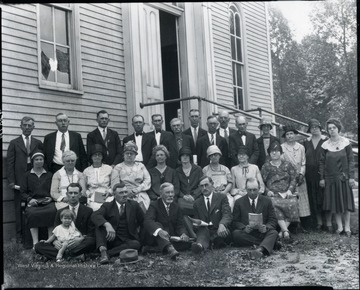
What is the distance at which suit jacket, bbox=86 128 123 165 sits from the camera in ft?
22.4

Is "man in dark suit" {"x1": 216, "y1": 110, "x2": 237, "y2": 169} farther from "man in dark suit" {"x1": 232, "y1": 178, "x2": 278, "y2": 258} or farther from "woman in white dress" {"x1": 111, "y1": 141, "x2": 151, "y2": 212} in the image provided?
"woman in white dress" {"x1": 111, "y1": 141, "x2": 151, "y2": 212}

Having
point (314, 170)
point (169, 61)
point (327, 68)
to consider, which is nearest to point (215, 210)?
point (314, 170)

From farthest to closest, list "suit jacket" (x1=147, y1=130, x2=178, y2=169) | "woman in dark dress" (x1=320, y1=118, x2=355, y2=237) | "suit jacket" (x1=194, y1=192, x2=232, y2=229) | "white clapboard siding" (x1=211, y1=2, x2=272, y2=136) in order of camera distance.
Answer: "white clapboard siding" (x1=211, y1=2, x2=272, y2=136) < "suit jacket" (x1=147, y1=130, x2=178, y2=169) < "woman in dark dress" (x1=320, y1=118, x2=355, y2=237) < "suit jacket" (x1=194, y1=192, x2=232, y2=229)

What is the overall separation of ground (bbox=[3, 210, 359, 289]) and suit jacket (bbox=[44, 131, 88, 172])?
4.12 feet

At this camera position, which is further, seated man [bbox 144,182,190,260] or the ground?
seated man [bbox 144,182,190,260]

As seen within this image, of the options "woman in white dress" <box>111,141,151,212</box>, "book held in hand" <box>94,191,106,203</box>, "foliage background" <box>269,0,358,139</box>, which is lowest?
"book held in hand" <box>94,191,106,203</box>

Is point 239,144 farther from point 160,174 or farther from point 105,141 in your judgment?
point 105,141

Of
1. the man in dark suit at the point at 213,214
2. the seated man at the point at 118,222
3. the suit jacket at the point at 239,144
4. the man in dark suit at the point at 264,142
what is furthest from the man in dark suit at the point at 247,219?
the seated man at the point at 118,222

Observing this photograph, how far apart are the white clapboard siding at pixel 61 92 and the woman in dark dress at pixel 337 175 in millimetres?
3467

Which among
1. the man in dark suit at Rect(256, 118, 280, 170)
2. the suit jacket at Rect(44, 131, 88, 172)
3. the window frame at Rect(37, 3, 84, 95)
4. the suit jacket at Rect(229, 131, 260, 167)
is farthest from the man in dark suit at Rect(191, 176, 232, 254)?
the window frame at Rect(37, 3, 84, 95)

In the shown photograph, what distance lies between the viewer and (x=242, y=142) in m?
7.24

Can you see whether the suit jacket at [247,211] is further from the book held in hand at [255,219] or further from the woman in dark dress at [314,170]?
the woman in dark dress at [314,170]

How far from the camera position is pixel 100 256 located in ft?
18.6

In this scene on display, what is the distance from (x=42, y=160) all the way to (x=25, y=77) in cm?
134
